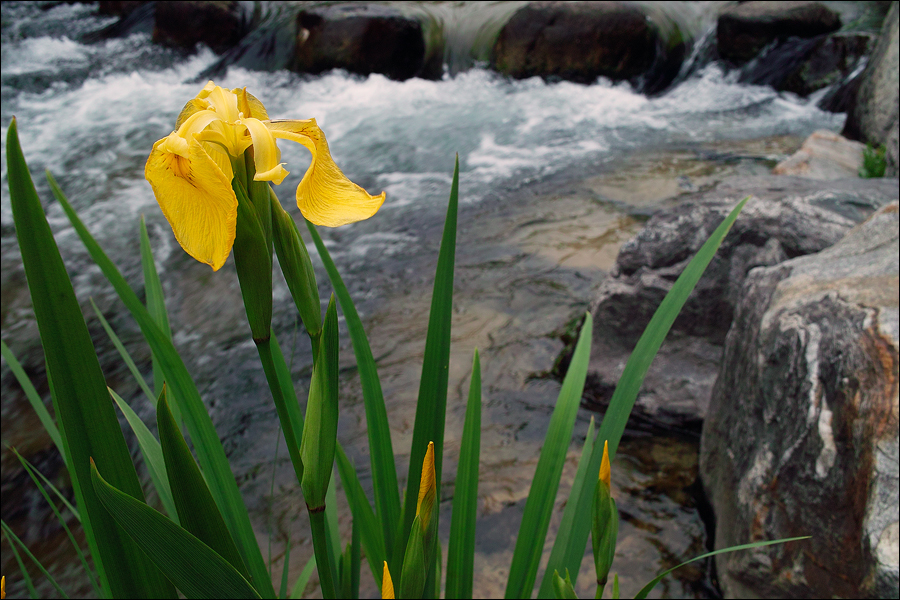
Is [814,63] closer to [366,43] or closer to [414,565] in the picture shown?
[366,43]

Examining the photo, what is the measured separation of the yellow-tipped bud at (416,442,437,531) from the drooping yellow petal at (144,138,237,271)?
0.25 meters

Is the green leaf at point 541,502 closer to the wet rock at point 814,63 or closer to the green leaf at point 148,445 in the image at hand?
the green leaf at point 148,445

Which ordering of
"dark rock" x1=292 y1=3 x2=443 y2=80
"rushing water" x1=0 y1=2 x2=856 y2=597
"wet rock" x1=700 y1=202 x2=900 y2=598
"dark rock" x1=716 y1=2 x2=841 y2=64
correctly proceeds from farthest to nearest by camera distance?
"dark rock" x1=292 y1=3 x2=443 y2=80 < "dark rock" x1=716 y1=2 x2=841 y2=64 < "rushing water" x1=0 y1=2 x2=856 y2=597 < "wet rock" x1=700 y1=202 x2=900 y2=598

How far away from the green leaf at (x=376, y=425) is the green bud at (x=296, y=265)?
1.24 feet

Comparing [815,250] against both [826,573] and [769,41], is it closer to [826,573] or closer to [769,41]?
[826,573]

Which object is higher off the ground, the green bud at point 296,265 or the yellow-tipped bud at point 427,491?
the green bud at point 296,265

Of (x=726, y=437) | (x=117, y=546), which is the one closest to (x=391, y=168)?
(x=726, y=437)

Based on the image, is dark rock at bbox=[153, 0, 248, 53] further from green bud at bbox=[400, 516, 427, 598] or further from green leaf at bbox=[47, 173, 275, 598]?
green bud at bbox=[400, 516, 427, 598]

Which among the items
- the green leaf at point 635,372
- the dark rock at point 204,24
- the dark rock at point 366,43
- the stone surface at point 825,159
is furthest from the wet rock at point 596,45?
the green leaf at point 635,372

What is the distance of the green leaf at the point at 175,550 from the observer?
1.89ft

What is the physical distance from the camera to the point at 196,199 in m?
0.49

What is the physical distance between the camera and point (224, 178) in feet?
1.54

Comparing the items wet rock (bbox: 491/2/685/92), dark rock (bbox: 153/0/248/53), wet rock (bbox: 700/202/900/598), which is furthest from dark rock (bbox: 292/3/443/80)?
wet rock (bbox: 700/202/900/598)

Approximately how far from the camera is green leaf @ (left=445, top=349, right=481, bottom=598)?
3.29 feet
